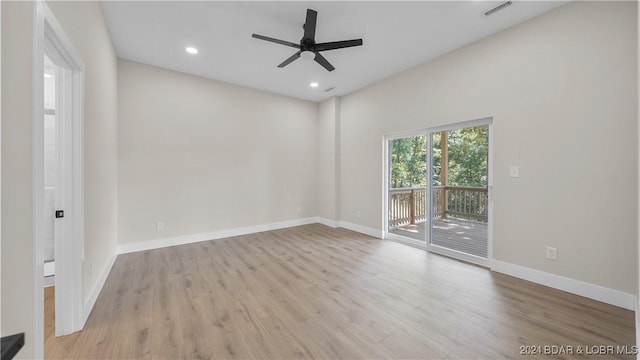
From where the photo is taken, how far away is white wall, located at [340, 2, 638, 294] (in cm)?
222

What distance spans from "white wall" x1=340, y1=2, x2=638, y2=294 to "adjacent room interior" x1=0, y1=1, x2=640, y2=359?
0.02 meters

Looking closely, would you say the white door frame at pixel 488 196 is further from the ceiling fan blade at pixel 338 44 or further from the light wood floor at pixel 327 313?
the ceiling fan blade at pixel 338 44

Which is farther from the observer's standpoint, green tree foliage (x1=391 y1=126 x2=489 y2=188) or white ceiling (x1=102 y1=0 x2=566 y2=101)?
green tree foliage (x1=391 y1=126 x2=489 y2=188)

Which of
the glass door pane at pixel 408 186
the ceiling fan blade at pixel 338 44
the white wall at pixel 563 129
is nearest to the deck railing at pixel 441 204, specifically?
the glass door pane at pixel 408 186

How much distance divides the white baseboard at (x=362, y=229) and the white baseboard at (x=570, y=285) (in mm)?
1849

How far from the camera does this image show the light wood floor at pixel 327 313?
5.70ft

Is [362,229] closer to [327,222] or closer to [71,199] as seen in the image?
[327,222]

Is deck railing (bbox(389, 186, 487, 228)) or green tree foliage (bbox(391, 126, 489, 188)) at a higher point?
green tree foliage (bbox(391, 126, 489, 188))

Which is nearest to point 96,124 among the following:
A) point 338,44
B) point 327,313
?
point 338,44

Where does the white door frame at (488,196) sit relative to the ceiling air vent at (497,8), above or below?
below

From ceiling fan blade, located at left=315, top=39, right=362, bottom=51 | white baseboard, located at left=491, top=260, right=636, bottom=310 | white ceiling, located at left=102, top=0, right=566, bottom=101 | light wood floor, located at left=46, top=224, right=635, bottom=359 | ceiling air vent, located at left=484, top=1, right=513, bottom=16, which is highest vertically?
white ceiling, located at left=102, top=0, right=566, bottom=101

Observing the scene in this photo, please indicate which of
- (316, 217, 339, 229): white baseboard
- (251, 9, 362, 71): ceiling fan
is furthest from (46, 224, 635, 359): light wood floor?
(251, 9, 362, 71): ceiling fan

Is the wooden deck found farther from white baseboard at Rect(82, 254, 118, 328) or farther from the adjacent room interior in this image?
white baseboard at Rect(82, 254, 118, 328)

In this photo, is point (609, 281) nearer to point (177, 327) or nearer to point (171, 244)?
point (177, 327)
